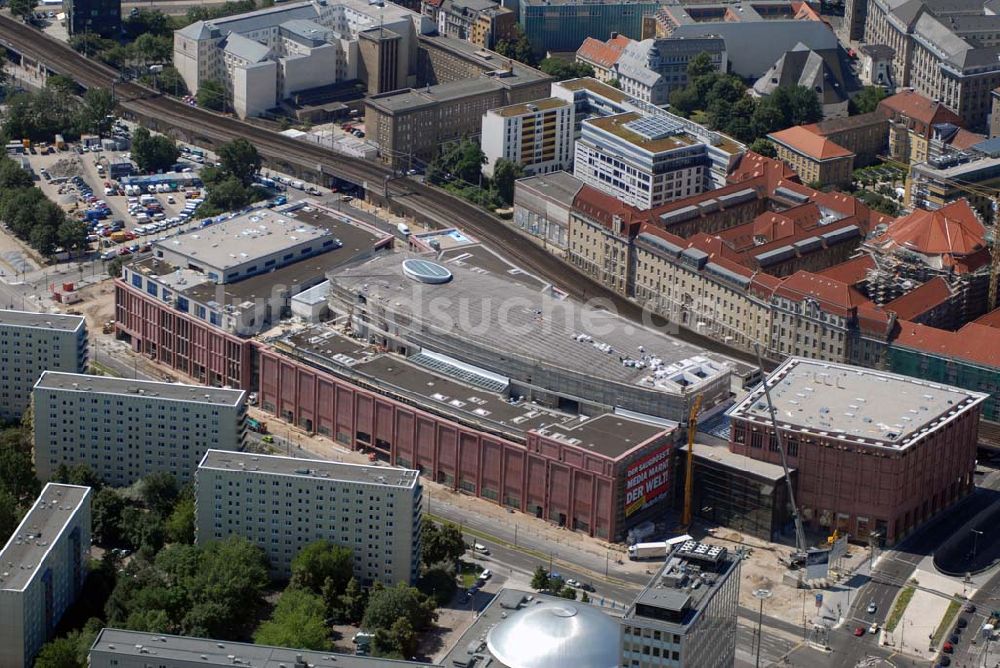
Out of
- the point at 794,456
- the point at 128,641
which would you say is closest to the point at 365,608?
the point at 128,641

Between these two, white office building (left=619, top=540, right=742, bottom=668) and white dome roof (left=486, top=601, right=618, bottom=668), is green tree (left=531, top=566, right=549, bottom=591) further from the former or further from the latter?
white office building (left=619, top=540, right=742, bottom=668)

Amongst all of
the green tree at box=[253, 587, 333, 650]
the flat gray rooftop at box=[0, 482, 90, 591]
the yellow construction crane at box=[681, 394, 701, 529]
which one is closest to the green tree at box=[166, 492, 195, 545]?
the flat gray rooftop at box=[0, 482, 90, 591]

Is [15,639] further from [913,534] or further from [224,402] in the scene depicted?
[913,534]

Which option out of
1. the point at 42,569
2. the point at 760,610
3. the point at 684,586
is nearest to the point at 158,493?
the point at 42,569

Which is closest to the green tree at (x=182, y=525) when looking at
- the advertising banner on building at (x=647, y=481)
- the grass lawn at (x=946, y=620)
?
the advertising banner on building at (x=647, y=481)

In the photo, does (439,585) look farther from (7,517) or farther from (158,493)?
(7,517)

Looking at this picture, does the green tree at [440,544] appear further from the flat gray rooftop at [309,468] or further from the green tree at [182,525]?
the green tree at [182,525]
